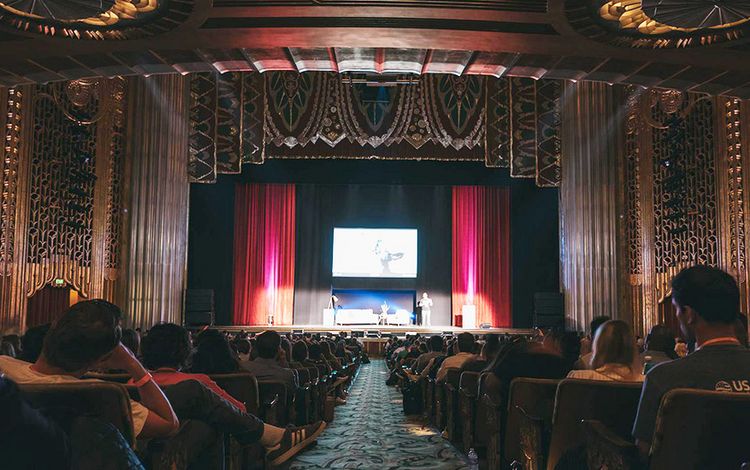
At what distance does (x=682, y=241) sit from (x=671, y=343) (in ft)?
24.7

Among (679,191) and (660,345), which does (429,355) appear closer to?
(660,345)

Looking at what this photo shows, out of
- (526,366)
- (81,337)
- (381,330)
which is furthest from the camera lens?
(381,330)

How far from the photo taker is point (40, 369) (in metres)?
2.03

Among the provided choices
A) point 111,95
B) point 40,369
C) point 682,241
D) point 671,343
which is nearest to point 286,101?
point 111,95

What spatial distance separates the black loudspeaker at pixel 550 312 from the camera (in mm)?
15516

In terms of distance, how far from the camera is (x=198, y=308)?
51.3ft

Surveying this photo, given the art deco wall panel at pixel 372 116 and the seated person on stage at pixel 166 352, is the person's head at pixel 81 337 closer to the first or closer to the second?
the seated person on stage at pixel 166 352

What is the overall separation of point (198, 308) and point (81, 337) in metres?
14.1

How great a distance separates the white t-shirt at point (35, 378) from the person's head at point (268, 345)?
2788mm

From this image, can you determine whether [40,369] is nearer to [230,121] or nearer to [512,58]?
[512,58]

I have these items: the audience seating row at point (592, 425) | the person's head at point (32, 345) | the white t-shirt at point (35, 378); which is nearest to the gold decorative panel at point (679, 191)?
the audience seating row at point (592, 425)

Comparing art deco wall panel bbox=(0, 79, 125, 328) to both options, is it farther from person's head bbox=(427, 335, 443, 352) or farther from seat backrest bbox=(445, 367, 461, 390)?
seat backrest bbox=(445, 367, 461, 390)

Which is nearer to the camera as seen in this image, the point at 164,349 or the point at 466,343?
the point at 164,349

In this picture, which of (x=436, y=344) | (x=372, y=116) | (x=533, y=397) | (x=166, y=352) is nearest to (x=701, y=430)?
(x=533, y=397)
